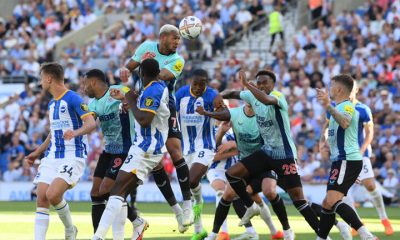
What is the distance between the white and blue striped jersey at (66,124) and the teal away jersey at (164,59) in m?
1.66

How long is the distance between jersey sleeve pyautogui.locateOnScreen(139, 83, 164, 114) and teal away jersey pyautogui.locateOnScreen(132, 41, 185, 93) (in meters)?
1.93

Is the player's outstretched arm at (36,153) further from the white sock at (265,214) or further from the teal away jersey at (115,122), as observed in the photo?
the white sock at (265,214)

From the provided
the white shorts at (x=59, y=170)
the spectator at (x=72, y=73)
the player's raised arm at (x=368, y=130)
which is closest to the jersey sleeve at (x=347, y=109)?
the player's raised arm at (x=368, y=130)

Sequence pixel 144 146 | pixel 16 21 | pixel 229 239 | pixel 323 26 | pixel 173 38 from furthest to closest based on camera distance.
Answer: pixel 16 21
pixel 323 26
pixel 229 239
pixel 173 38
pixel 144 146

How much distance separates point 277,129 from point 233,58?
17.5 m

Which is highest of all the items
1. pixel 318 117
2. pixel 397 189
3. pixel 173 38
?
pixel 173 38

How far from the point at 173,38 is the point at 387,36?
1564 cm

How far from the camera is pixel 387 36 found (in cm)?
2952

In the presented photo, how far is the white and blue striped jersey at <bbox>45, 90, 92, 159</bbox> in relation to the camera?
13766 mm

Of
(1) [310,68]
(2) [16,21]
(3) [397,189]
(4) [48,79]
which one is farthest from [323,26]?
(4) [48,79]

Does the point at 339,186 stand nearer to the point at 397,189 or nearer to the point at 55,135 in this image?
the point at 55,135

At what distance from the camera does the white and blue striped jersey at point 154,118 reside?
42.5ft

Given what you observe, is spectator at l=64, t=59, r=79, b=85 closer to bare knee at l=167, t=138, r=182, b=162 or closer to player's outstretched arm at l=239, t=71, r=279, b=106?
bare knee at l=167, t=138, r=182, b=162

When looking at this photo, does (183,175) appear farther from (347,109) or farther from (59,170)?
(347,109)
